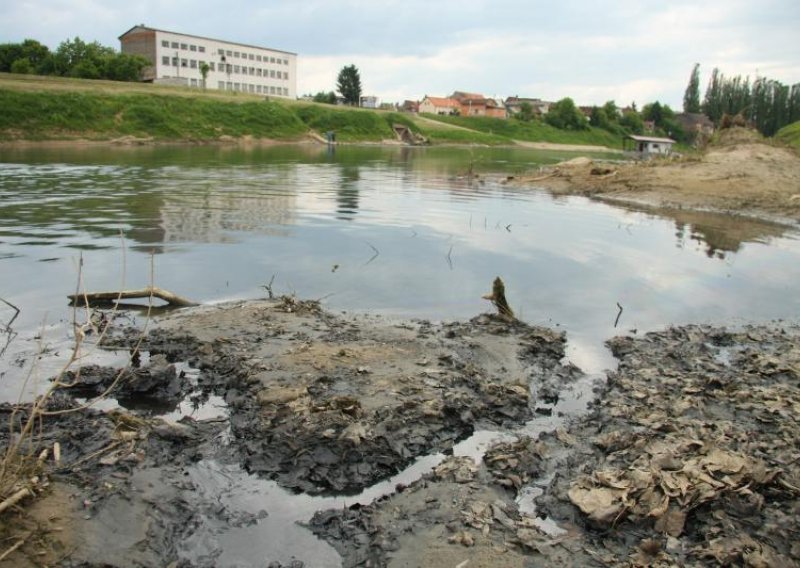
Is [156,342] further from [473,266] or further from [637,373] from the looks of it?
[473,266]

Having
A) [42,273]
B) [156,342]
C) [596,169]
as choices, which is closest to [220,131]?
[596,169]

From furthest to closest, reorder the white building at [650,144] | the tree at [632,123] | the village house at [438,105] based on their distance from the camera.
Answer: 1. the village house at [438,105]
2. the tree at [632,123]
3. the white building at [650,144]

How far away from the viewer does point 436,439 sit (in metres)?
7.03

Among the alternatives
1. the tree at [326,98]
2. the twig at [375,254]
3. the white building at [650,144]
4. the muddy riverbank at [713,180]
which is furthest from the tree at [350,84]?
the twig at [375,254]

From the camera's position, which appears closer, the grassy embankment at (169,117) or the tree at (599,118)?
the grassy embankment at (169,117)

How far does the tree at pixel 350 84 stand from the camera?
138 meters

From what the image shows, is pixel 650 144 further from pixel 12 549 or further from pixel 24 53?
pixel 12 549

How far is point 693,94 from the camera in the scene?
193250mm

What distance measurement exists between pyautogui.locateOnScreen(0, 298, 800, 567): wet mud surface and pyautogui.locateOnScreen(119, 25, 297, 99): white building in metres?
114

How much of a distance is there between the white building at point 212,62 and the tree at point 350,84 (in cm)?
1247

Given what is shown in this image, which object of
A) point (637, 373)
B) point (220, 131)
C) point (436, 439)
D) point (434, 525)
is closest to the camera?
point (434, 525)

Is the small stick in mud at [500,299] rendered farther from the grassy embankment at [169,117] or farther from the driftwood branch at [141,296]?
the grassy embankment at [169,117]

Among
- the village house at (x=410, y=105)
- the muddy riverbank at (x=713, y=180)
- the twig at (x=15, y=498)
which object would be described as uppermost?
the village house at (x=410, y=105)

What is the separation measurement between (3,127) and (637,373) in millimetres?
62537
